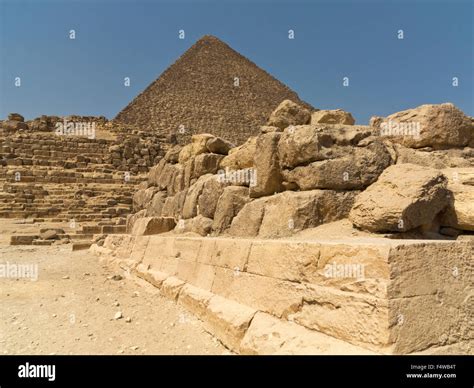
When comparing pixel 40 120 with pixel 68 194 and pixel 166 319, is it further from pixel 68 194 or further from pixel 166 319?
pixel 166 319

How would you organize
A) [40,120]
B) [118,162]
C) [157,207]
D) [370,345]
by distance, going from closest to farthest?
[370,345], [157,207], [118,162], [40,120]

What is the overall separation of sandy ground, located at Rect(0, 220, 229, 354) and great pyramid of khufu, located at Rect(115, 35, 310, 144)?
5422cm

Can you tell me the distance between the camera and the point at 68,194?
70.6ft

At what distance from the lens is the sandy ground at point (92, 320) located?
→ 343cm

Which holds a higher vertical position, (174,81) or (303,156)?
(174,81)

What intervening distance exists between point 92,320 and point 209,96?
71.5 m

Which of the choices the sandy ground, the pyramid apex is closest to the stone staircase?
the sandy ground
